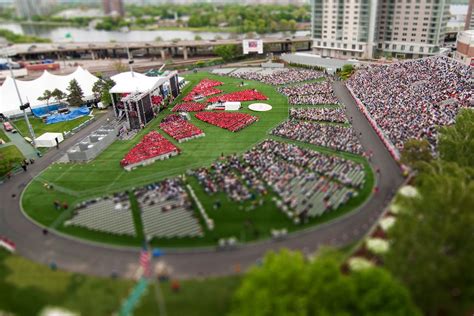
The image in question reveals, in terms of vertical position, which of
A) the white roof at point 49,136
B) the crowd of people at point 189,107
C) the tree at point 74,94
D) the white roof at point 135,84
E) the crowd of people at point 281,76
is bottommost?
the crowd of people at point 189,107

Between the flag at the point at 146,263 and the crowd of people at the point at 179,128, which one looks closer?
the flag at the point at 146,263

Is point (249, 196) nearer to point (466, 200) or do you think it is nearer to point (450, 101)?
point (466, 200)

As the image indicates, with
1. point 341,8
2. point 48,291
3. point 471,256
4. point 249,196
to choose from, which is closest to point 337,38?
point 341,8

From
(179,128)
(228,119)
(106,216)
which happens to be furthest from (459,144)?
(179,128)

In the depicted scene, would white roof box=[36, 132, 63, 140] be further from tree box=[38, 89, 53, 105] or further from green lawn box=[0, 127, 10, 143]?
tree box=[38, 89, 53, 105]

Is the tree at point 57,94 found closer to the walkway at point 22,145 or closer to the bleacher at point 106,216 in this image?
the walkway at point 22,145

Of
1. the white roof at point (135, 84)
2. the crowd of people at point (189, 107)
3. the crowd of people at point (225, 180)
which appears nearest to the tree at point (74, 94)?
the white roof at point (135, 84)

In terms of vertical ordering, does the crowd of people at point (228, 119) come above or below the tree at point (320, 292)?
below
